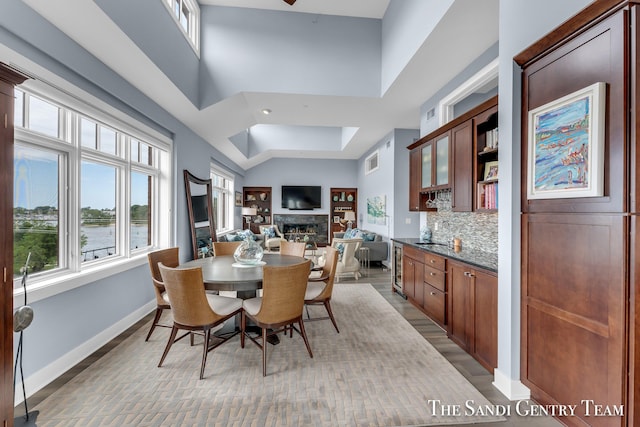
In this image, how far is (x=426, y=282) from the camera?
134 inches

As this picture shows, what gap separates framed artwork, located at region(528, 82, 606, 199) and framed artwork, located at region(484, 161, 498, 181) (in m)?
0.87

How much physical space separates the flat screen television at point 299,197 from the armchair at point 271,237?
971 millimetres

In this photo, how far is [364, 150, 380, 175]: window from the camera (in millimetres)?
7850

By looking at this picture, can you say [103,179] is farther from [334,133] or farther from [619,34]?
[334,133]

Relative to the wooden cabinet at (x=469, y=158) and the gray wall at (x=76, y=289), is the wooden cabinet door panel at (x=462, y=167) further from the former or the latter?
the gray wall at (x=76, y=289)

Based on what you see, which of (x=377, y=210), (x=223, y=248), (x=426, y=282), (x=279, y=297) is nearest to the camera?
(x=279, y=297)

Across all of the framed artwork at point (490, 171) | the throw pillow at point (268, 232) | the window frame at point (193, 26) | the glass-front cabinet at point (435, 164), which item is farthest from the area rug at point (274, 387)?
the throw pillow at point (268, 232)

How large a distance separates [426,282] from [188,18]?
476 centimetres

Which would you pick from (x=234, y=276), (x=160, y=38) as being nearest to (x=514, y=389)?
(x=234, y=276)

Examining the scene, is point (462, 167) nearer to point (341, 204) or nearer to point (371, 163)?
point (371, 163)

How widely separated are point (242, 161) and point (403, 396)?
7.67m

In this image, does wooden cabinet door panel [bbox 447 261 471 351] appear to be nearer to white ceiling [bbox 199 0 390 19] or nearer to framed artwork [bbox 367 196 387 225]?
white ceiling [bbox 199 0 390 19]

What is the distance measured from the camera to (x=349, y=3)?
4.13 meters

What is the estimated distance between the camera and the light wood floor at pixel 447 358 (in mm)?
1812
